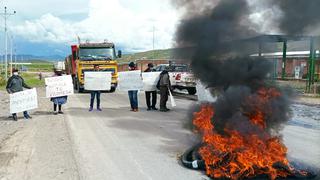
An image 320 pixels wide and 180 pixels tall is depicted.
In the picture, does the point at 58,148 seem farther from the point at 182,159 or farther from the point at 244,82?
the point at 244,82

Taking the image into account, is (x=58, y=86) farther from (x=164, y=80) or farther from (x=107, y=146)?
(x=107, y=146)

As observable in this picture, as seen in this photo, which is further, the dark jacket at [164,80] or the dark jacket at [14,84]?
the dark jacket at [164,80]

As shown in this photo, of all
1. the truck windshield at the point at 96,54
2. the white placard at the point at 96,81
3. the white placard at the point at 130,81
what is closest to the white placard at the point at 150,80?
the white placard at the point at 130,81

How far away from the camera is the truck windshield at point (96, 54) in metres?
26.4

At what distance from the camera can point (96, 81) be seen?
16391 millimetres

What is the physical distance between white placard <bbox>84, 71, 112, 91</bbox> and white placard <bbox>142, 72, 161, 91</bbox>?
5.00ft

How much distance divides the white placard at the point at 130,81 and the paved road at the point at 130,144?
147 cm

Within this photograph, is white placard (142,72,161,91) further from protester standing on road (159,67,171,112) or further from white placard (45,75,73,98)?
white placard (45,75,73,98)

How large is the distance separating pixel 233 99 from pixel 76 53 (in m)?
21.2

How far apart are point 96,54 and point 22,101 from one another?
12.9 metres

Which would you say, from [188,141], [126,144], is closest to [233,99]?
[188,141]

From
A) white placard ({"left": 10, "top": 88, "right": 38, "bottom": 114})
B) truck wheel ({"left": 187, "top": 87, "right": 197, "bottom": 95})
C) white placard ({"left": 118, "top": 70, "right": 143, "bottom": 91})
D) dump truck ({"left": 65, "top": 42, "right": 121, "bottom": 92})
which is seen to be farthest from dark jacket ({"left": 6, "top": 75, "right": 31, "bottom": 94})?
dump truck ({"left": 65, "top": 42, "right": 121, "bottom": 92})

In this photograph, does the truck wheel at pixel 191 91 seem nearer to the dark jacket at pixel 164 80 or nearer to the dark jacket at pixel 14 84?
the dark jacket at pixel 164 80

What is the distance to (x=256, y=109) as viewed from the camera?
7.07 m
